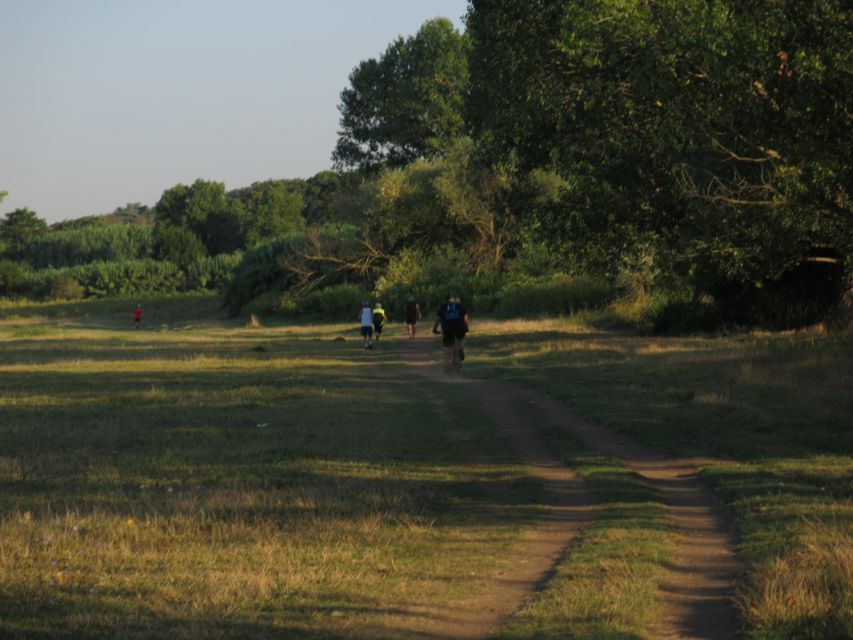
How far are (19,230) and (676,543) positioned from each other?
5579 inches

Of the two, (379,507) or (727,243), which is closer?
(379,507)

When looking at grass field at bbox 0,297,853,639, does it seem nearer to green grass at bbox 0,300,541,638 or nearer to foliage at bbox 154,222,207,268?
green grass at bbox 0,300,541,638

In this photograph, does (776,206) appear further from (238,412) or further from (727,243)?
(238,412)

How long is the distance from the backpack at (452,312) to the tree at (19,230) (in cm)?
11925

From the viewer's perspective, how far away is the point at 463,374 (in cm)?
2753

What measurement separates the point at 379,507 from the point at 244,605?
3.55 meters

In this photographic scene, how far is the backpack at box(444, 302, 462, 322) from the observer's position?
2707 centimetres

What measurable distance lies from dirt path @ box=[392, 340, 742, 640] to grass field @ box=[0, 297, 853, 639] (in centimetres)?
18

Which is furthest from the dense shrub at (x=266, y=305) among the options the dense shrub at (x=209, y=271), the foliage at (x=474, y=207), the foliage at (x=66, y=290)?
the foliage at (x=66, y=290)

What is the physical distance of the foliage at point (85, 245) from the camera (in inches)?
5074

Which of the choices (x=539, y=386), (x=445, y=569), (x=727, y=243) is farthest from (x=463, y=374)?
(x=445, y=569)

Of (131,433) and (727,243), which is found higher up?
(727,243)

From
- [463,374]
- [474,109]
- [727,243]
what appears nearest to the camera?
[727,243]

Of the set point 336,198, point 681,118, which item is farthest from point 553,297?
point 336,198
